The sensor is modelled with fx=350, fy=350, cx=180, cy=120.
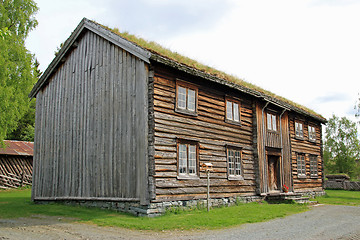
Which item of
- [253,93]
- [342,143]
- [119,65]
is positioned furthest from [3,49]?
[342,143]

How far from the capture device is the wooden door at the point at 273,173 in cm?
2205

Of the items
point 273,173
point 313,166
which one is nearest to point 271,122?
point 273,173

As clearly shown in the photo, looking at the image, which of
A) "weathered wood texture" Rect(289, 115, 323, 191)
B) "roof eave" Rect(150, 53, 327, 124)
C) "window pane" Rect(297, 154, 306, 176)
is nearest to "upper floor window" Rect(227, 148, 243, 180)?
"roof eave" Rect(150, 53, 327, 124)

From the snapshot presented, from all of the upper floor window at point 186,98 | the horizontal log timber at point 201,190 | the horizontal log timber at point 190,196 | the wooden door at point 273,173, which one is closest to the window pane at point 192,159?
the horizontal log timber at point 201,190

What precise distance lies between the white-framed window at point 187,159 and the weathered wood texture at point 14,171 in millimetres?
19730

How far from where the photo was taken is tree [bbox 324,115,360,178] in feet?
172

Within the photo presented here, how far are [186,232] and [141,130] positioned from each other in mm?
4706

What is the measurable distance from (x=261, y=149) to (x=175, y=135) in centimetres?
732

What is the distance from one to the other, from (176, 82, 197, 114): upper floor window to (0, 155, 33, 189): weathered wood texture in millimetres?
19973

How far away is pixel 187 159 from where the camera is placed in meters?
15.4

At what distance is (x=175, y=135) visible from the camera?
1496 cm

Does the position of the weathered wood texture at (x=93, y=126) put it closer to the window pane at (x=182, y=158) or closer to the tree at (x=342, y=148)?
the window pane at (x=182, y=158)

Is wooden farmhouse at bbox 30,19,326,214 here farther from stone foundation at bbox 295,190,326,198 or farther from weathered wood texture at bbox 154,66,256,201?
stone foundation at bbox 295,190,326,198

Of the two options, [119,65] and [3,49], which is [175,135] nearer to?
[119,65]
